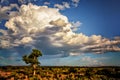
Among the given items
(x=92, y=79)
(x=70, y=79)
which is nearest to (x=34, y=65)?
(x=70, y=79)

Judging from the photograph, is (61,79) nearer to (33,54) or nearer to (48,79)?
(48,79)

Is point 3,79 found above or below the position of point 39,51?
below

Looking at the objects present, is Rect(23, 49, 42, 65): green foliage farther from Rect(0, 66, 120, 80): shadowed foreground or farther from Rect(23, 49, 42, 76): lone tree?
Rect(0, 66, 120, 80): shadowed foreground

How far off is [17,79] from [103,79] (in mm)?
16557

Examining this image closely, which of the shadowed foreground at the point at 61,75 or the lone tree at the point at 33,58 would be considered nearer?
the shadowed foreground at the point at 61,75

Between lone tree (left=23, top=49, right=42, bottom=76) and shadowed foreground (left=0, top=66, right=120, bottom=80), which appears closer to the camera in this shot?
shadowed foreground (left=0, top=66, right=120, bottom=80)

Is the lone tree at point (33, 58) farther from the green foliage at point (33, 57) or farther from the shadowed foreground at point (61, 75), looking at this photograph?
the shadowed foreground at point (61, 75)

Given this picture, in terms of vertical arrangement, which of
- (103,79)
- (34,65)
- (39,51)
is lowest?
(103,79)

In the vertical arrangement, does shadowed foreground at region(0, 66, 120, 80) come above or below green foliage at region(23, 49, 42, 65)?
below

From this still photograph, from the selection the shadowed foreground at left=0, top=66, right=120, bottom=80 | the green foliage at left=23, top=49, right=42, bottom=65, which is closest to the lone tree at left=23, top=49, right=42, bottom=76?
the green foliage at left=23, top=49, right=42, bottom=65

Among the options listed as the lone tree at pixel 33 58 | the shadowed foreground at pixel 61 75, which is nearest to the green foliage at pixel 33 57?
→ the lone tree at pixel 33 58

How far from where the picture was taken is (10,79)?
41906 mm

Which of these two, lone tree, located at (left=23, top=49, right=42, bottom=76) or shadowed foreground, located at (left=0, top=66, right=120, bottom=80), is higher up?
lone tree, located at (left=23, top=49, right=42, bottom=76)

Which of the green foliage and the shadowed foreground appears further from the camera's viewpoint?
the green foliage
